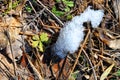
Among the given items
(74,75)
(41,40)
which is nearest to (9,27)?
(41,40)

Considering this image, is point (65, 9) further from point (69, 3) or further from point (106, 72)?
point (106, 72)

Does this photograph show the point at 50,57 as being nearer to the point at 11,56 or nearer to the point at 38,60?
the point at 38,60

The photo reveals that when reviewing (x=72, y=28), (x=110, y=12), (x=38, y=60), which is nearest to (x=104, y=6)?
(x=110, y=12)

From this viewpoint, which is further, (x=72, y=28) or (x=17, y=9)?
(x=17, y=9)

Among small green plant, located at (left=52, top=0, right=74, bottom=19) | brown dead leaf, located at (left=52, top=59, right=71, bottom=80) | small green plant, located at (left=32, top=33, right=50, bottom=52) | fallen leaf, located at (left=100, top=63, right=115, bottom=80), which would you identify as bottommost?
fallen leaf, located at (left=100, top=63, right=115, bottom=80)

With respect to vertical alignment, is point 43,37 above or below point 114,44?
above

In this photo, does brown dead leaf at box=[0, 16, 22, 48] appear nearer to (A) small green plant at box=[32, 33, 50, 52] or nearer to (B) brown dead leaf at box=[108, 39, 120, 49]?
(A) small green plant at box=[32, 33, 50, 52]

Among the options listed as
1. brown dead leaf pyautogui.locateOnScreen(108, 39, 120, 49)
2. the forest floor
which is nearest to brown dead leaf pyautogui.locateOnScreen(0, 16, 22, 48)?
the forest floor

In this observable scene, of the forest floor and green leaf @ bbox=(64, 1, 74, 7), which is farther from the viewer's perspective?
green leaf @ bbox=(64, 1, 74, 7)

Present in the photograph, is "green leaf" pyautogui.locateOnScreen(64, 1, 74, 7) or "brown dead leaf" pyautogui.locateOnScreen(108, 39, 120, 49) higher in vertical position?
"green leaf" pyautogui.locateOnScreen(64, 1, 74, 7)
